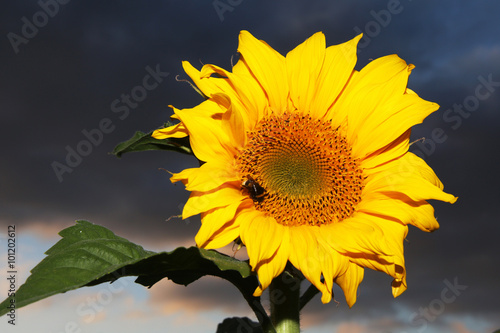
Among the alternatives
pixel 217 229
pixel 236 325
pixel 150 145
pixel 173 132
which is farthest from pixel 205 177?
pixel 236 325

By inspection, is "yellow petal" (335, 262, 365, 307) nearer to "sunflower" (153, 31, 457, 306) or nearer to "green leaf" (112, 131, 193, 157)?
"sunflower" (153, 31, 457, 306)

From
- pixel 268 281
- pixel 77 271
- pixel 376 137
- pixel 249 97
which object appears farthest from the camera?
pixel 376 137

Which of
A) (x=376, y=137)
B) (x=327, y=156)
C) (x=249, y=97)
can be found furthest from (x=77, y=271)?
(x=376, y=137)

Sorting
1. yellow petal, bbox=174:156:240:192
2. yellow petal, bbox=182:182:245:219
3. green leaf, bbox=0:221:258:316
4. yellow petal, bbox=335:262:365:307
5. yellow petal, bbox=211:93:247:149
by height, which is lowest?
yellow petal, bbox=335:262:365:307

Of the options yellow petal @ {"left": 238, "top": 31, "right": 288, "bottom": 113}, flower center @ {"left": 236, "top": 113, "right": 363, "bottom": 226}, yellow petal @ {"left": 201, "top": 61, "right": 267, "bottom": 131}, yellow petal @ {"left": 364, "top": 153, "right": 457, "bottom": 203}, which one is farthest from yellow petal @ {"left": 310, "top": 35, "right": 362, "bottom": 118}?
yellow petal @ {"left": 364, "top": 153, "right": 457, "bottom": 203}

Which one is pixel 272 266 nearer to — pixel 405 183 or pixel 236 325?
pixel 405 183

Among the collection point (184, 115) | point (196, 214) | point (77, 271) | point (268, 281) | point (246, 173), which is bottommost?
point (268, 281)

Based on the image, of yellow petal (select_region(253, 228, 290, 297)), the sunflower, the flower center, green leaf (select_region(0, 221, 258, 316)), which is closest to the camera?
green leaf (select_region(0, 221, 258, 316))

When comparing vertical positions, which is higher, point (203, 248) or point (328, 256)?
point (203, 248)

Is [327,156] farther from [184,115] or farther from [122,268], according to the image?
[122,268]
